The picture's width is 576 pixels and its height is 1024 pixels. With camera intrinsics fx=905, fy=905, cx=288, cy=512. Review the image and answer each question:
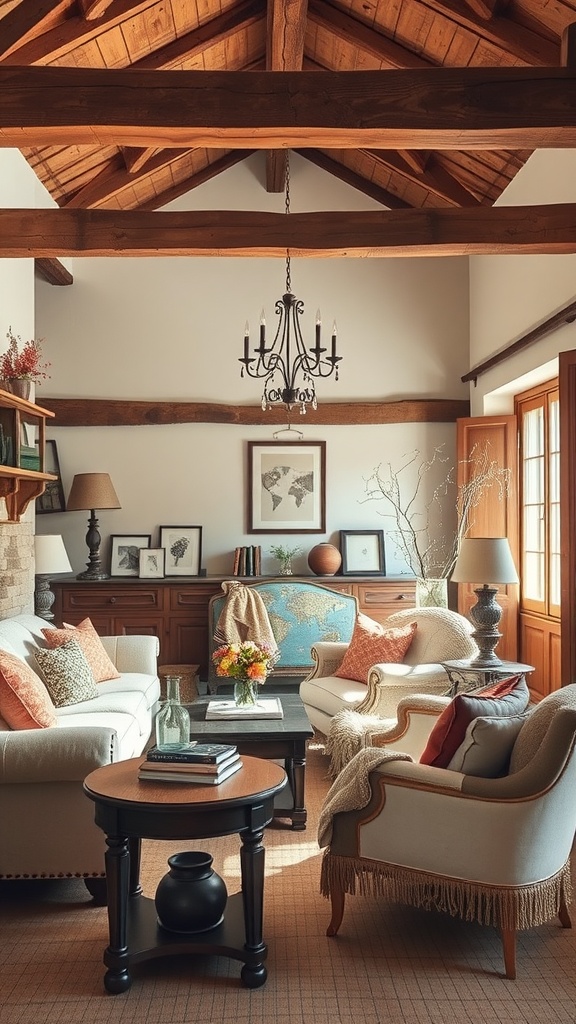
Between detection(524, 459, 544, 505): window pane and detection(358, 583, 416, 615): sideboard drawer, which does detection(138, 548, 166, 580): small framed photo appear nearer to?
detection(358, 583, 416, 615): sideboard drawer

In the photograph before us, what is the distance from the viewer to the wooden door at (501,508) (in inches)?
271

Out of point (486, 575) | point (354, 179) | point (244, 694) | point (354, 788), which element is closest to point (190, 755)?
point (354, 788)

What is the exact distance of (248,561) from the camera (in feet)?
24.1

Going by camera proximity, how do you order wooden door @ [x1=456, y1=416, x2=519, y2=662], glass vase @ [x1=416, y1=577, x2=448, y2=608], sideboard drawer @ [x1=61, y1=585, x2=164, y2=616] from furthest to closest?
sideboard drawer @ [x1=61, y1=585, x2=164, y2=616]
wooden door @ [x1=456, y1=416, x2=519, y2=662]
glass vase @ [x1=416, y1=577, x2=448, y2=608]

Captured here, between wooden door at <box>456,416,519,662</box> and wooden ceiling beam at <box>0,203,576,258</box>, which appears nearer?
wooden ceiling beam at <box>0,203,576,258</box>

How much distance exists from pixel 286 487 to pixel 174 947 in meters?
5.10

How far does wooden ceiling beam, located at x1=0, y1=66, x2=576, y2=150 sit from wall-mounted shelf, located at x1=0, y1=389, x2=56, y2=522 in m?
1.62

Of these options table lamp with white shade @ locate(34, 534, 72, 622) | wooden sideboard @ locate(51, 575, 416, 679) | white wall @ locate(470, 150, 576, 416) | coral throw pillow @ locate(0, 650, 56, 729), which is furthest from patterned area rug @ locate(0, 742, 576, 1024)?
wooden sideboard @ locate(51, 575, 416, 679)

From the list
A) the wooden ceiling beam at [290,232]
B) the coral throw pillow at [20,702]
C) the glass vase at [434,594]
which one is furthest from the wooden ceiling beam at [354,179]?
the coral throw pillow at [20,702]

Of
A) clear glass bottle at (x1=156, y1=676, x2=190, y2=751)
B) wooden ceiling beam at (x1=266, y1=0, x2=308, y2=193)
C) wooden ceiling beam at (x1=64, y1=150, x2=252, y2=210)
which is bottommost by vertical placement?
clear glass bottle at (x1=156, y1=676, x2=190, y2=751)

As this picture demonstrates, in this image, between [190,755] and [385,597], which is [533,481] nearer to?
[385,597]

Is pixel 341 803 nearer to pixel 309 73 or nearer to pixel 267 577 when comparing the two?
pixel 309 73

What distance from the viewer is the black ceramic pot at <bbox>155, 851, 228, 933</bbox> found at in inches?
114

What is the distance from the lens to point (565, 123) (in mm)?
3361
